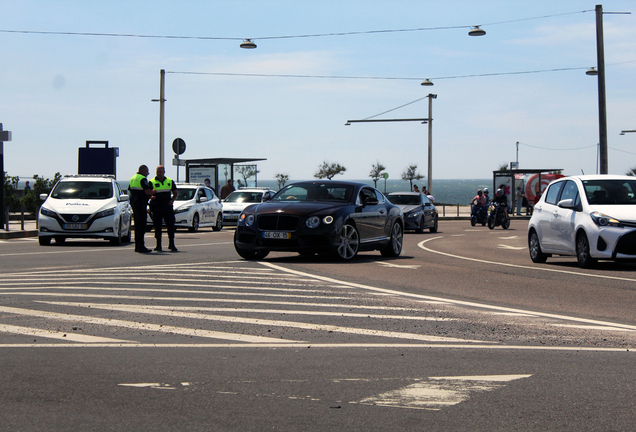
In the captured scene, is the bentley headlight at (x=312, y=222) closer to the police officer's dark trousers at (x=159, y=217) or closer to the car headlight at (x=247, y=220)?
the car headlight at (x=247, y=220)

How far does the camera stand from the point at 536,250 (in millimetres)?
15844

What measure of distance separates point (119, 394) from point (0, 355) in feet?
5.18

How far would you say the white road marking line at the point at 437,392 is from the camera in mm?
4715

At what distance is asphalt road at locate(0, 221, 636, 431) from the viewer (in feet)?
14.7

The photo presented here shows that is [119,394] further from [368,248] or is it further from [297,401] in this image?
[368,248]

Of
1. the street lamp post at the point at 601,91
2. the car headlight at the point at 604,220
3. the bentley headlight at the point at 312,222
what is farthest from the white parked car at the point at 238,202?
the car headlight at the point at 604,220

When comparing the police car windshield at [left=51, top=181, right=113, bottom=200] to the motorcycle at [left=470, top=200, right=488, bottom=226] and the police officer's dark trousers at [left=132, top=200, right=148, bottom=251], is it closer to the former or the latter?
the police officer's dark trousers at [left=132, top=200, right=148, bottom=251]

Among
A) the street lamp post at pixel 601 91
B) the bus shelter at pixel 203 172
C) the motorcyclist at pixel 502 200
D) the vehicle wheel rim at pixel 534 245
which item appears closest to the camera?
the vehicle wheel rim at pixel 534 245

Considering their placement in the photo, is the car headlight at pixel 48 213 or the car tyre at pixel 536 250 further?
the car headlight at pixel 48 213

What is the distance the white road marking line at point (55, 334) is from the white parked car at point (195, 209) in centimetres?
2083

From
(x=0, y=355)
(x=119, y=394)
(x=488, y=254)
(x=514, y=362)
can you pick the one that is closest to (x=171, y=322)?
(x=0, y=355)

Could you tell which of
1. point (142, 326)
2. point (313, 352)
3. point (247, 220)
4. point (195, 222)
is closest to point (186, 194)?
point (195, 222)

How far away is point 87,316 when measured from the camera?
25.7ft

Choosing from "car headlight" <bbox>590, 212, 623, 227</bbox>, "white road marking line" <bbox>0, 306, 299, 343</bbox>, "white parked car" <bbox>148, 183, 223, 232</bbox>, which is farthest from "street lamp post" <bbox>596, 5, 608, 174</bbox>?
"white road marking line" <bbox>0, 306, 299, 343</bbox>
